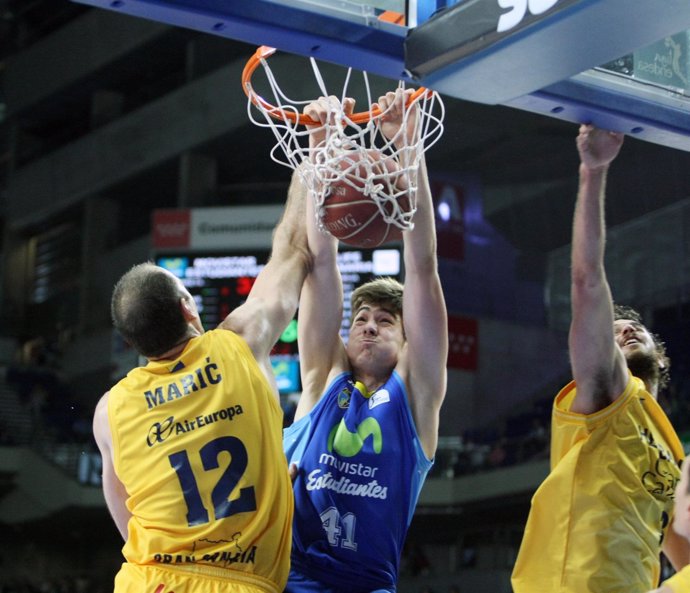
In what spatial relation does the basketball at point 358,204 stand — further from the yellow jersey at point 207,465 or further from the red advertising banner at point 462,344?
the red advertising banner at point 462,344

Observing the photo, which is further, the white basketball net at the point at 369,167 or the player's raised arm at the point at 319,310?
the player's raised arm at the point at 319,310

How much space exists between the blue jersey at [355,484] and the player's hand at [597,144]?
1004 mm

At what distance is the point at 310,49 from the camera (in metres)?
2.95

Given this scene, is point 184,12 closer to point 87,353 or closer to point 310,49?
point 310,49

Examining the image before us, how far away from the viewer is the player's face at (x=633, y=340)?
3959 mm

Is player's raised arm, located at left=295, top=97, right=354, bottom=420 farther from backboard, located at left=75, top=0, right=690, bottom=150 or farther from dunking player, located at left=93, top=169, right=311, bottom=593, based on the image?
backboard, located at left=75, top=0, right=690, bottom=150

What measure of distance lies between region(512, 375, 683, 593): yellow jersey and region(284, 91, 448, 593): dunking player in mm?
444

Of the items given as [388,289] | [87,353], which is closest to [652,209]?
[87,353]

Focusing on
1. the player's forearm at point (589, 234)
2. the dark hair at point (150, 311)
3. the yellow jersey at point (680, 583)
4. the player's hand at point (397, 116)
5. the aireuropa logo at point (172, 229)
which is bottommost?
the yellow jersey at point (680, 583)

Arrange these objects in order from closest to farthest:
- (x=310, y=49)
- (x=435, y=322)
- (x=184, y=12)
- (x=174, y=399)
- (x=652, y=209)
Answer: (x=184, y=12) → (x=310, y=49) → (x=174, y=399) → (x=435, y=322) → (x=652, y=209)

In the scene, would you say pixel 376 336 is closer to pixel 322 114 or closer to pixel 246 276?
pixel 322 114

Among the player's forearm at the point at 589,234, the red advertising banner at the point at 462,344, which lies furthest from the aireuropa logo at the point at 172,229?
the player's forearm at the point at 589,234

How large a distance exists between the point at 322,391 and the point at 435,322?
0.50 metres

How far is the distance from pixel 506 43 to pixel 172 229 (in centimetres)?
944
